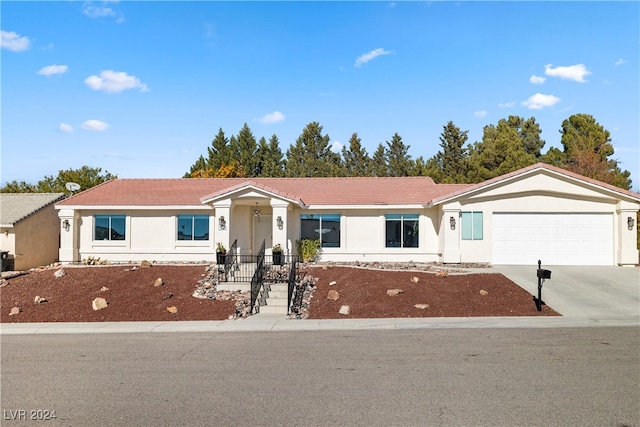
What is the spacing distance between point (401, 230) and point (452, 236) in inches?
97.3

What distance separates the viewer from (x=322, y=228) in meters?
22.6

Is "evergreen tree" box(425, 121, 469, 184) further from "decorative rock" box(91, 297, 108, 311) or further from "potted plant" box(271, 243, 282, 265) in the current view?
"decorative rock" box(91, 297, 108, 311)


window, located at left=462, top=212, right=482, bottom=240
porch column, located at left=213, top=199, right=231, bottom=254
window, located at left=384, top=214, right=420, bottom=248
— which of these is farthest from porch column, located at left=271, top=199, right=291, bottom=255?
window, located at left=462, top=212, right=482, bottom=240

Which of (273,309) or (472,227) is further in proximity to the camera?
(472,227)

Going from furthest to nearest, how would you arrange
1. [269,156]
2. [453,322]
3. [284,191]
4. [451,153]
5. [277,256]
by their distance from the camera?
1. [269,156]
2. [451,153]
3. [284,191]
4. [277,256]
5. [453,322]

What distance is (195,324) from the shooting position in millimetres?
13516

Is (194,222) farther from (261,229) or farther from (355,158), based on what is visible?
(355,158)

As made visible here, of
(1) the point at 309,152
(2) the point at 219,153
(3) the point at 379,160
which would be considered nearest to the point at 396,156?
(3) the point at 379,160

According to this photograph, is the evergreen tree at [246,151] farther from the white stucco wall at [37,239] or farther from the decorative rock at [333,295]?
the decorative rock at [333,295]

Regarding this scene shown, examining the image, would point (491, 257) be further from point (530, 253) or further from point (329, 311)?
point (329, 311)

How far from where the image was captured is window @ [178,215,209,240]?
22766 mm

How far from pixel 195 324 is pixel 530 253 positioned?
14.4 meters

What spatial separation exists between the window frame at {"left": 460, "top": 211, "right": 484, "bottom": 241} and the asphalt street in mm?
9552

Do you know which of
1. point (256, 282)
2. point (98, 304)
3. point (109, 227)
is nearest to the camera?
point (98, 304)
